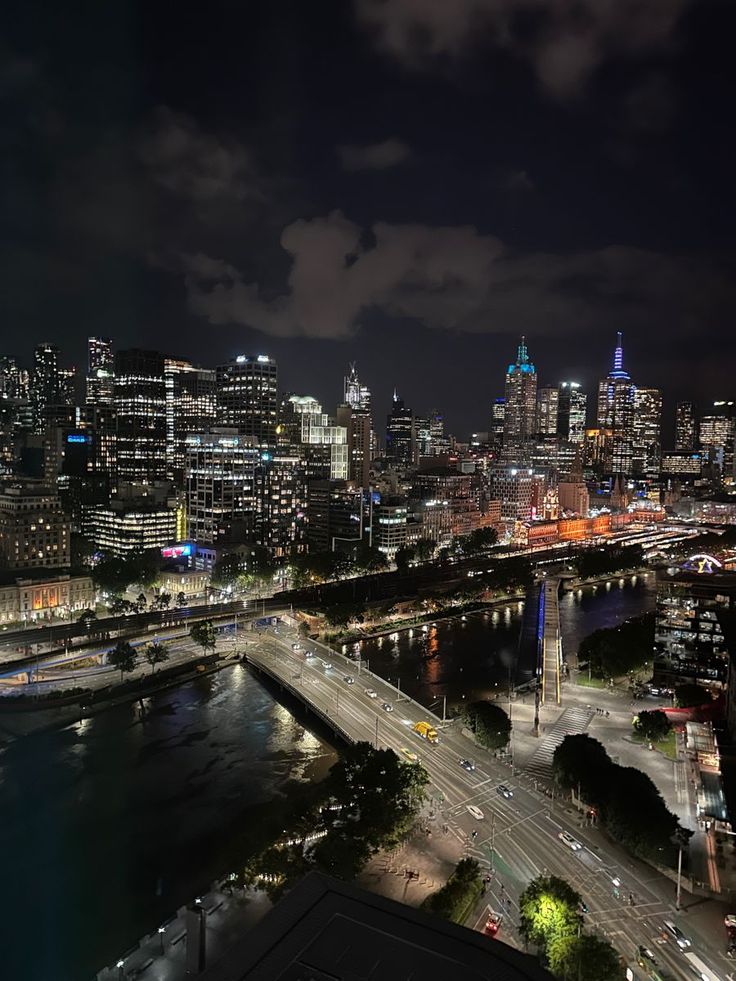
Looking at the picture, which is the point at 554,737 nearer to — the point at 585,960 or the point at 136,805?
the point at 585,960

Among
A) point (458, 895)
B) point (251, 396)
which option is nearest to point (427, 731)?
point (458, 895)

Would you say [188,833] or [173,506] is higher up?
A: [173,506]

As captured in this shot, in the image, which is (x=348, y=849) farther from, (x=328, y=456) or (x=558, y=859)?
(x=328, y=456)

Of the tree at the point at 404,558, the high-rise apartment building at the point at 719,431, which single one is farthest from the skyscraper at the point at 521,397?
the tree at the point at 404,558

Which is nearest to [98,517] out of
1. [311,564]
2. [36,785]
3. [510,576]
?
[311,564]

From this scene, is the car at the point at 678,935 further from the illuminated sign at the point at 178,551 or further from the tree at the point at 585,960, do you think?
the illuminated sign at the point at 178,551
